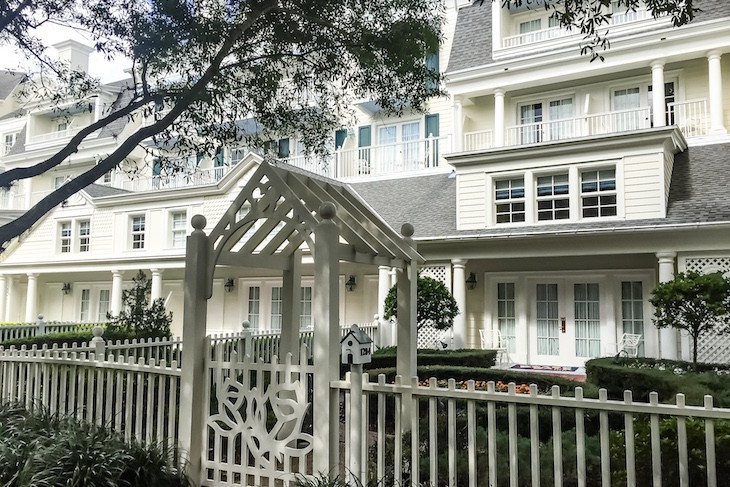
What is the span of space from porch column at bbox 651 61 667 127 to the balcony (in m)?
0.27

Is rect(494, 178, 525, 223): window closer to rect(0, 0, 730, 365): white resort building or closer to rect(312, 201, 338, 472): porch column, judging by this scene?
rect(0, 0, 730, 365): white resort building

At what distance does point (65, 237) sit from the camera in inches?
971

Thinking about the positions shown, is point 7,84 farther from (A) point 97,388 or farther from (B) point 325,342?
(B) point 325,342

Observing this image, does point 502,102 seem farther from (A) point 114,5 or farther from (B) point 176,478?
(B) point 176,478

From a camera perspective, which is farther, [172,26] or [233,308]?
[233,308]

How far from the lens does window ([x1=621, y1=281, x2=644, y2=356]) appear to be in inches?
606

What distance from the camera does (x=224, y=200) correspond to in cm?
2064

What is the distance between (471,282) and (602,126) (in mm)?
6011

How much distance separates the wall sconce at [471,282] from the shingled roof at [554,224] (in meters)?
1.69

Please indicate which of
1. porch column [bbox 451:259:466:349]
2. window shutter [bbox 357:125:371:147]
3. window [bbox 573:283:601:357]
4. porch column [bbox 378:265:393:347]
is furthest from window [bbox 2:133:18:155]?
window [bbox 573:283:601:357]

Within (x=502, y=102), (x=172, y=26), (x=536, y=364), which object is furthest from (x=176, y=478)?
(x=502, y=102)

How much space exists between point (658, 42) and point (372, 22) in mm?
10534

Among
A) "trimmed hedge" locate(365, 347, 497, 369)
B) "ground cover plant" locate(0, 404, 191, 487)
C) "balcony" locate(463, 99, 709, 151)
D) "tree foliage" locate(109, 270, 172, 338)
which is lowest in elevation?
"ground cover plant" locate(0, 404, 191, 487)

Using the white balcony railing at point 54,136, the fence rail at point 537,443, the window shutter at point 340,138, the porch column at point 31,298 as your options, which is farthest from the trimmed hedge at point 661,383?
the white balcony railing at point 54,136
